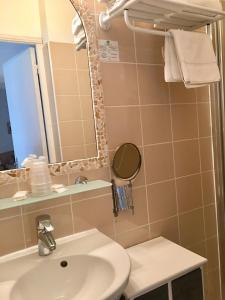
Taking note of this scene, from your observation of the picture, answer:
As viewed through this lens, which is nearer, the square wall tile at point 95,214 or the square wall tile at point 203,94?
the square wall tile at point 95,214

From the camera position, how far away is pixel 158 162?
1433 millimetres

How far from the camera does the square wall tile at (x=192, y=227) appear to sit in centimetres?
155

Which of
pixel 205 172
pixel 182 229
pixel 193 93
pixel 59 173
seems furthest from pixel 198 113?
pixel 59 173

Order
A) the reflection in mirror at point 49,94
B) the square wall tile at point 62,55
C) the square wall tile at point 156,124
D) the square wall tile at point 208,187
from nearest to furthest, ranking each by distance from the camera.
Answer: the reflection in mirror at point 49,94 → the square wall tile at point 62,55 → the square wall tile at point 156,124 → the square wall tile at point 208,187

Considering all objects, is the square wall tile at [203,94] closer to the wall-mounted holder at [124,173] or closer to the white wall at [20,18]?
the wall-mounted holder at [124,173]

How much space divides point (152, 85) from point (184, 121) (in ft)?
0.94

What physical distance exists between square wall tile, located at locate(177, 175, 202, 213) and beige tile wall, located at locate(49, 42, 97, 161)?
1.90 feet

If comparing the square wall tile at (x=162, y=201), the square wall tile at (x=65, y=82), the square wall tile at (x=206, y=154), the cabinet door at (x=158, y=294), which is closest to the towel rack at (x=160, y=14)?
the square wall tile at (x=65, y=82)

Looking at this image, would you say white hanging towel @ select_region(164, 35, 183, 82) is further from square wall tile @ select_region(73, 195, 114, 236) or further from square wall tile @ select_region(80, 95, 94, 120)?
square wall tile @ select_region(73, 195, 114, 236)

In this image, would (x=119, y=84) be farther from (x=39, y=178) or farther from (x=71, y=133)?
(x=39, y=178)

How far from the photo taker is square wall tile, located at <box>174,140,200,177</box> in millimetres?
1501

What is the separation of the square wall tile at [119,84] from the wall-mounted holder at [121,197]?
39cm

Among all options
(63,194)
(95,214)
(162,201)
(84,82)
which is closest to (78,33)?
(84,82)

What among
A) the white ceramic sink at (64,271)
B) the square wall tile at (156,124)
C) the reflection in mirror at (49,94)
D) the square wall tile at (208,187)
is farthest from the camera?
the square wall tile at (208,187)
